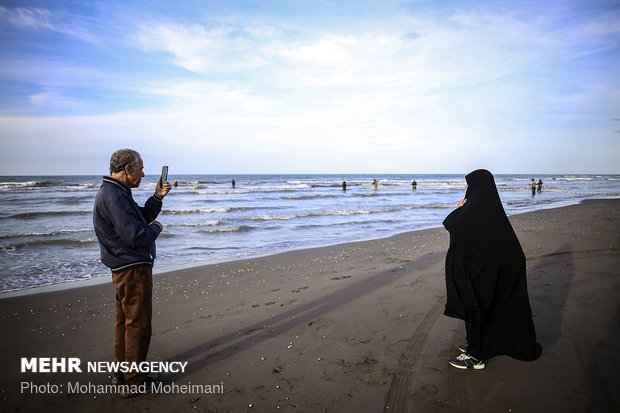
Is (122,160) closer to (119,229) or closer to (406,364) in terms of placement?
(119,229)

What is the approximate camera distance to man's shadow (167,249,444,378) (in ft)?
12.2

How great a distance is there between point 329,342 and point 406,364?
2.99 ft

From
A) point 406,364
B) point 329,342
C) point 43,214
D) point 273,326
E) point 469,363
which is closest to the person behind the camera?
point 469,363

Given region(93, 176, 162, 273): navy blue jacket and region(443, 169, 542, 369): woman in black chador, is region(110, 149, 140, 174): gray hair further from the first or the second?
region(443, 169, 542, 369): woman in black chador

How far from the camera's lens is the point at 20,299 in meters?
5.79

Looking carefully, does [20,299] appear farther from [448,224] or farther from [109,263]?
[448,224]

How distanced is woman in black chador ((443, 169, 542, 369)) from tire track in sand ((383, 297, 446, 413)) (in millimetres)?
444

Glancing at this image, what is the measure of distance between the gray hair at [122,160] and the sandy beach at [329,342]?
2.02 metres

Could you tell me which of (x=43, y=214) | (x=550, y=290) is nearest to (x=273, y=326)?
(x=550, y=290)

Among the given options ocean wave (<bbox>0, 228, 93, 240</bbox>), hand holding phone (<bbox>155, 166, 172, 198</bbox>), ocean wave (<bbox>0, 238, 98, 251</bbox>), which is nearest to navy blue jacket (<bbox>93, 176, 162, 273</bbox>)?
hand holding phone (<bbox>155, 166, 172, 198</bbox>)

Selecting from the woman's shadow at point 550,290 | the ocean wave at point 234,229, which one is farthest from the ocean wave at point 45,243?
the woman's shadow at point 550,290

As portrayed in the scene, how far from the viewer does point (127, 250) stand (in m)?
2.75

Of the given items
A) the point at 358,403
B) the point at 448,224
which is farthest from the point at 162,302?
the point at 448,224

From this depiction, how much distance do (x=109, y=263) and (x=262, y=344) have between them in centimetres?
194
